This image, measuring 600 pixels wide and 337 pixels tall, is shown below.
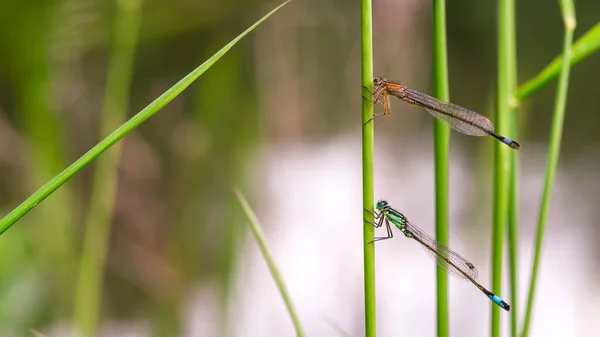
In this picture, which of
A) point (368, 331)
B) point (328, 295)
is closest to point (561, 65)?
point (368, 331)

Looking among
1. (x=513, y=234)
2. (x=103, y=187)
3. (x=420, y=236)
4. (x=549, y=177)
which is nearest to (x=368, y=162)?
(x=549, y=177)

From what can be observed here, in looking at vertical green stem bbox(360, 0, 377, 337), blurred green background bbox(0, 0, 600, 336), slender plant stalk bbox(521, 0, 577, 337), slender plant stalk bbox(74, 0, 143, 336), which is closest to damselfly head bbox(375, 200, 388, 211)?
slender plant stalk bbox(521, 0, 577, 337)

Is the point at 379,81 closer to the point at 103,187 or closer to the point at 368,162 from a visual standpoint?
the point at 368,162

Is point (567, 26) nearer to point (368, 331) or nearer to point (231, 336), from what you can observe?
point (368, 331)

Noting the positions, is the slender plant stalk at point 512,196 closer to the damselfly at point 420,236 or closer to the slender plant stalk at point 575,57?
the slender plant stalk at point 575,57

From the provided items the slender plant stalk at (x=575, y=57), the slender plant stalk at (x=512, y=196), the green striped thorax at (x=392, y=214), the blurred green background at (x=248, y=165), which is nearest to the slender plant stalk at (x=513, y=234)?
the slender plant stalk at (x=512, y=196)

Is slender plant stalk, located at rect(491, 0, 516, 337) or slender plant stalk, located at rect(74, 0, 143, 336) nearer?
slender plant stalk, located at rect(491, 0, 516, 337)

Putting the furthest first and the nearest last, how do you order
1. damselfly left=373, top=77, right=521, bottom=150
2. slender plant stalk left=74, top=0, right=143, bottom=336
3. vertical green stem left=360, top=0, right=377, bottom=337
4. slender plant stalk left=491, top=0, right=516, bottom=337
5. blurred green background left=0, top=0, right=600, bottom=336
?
1. blurred green background left=0, top=0, right=600, bottom=336
2. slender plant stalk left=74, top=0, right=143, bottom=336
3. damselfly left=373, top=77, right=521, bottom=150
4. slender plant stalk left=491, top=0, right=516, bottom=337
5. vertical green stem left=360, top=0, right=377, bottom=337

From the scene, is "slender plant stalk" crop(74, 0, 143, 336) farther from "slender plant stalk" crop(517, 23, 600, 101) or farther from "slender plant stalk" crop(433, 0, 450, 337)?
"slender plant stalk" crop(517, 23, 600, 101)
